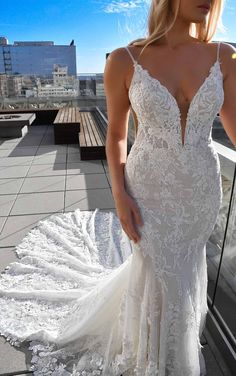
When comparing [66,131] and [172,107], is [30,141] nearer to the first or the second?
[66,131]

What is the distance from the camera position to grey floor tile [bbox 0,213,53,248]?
3.16 metres

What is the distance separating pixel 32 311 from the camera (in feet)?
7.18

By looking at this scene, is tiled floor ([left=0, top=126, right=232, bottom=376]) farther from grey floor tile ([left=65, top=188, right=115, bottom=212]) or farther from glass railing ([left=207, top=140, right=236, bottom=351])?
glass railing ([left=207, top=140, right=236, bottom=351])

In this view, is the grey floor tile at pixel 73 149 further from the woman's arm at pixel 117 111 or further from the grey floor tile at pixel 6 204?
the woman's arm at pixel 117 111

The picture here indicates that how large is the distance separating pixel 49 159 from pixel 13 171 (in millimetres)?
883

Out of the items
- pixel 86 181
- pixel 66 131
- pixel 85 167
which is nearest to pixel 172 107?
pixel 86 181

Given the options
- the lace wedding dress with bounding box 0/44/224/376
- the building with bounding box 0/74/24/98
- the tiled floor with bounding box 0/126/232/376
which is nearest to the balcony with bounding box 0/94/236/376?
the tiled floor with bounding box 0/126/232/376

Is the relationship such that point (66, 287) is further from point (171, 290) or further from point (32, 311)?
point (171, 290)

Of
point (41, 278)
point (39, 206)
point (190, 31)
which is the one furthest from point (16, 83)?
point (190, 31)

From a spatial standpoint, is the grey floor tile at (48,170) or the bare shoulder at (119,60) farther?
the grey floor tile at (48,170)

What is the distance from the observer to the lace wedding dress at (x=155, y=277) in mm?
1189

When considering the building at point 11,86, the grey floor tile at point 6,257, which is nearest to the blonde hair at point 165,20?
the grey floor tile at point 6,257

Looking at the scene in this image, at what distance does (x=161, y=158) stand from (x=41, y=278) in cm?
172

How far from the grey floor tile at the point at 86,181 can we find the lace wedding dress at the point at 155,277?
265 cm
